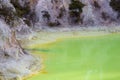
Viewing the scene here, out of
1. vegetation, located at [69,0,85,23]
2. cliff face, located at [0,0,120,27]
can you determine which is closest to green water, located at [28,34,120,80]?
cliff face, located at [0,0,120,27]

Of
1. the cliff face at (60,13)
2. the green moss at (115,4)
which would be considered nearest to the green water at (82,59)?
the cliff face at (60,13)

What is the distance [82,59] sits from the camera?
1630 cm

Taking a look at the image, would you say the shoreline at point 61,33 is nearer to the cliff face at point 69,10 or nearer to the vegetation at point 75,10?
the cliff face at point 69,10

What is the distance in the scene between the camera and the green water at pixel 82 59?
13609 millimetres

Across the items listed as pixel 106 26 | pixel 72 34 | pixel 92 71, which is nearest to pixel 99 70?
pixel 92 71

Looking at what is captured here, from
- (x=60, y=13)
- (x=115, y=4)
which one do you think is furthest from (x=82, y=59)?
(x=115, y=4)

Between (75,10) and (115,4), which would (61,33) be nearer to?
(75,10)

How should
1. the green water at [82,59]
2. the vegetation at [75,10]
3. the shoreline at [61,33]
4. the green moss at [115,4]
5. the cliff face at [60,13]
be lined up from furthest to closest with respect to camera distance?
the green moss at [115,4], the vegetation at [75,10], the cliff face at [60,13], the shoreline at [61,33], the green water at [82,59]

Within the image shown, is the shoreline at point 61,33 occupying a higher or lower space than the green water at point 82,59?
lower

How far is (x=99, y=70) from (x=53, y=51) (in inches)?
159

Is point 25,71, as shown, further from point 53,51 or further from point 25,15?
point 25,15

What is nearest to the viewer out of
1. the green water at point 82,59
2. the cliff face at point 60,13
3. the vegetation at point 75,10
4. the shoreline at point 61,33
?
the green water at point 82,59

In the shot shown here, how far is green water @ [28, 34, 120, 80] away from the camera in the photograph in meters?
13.6

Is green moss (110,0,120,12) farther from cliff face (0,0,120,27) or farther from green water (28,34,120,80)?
green water (28,34,120,80)
